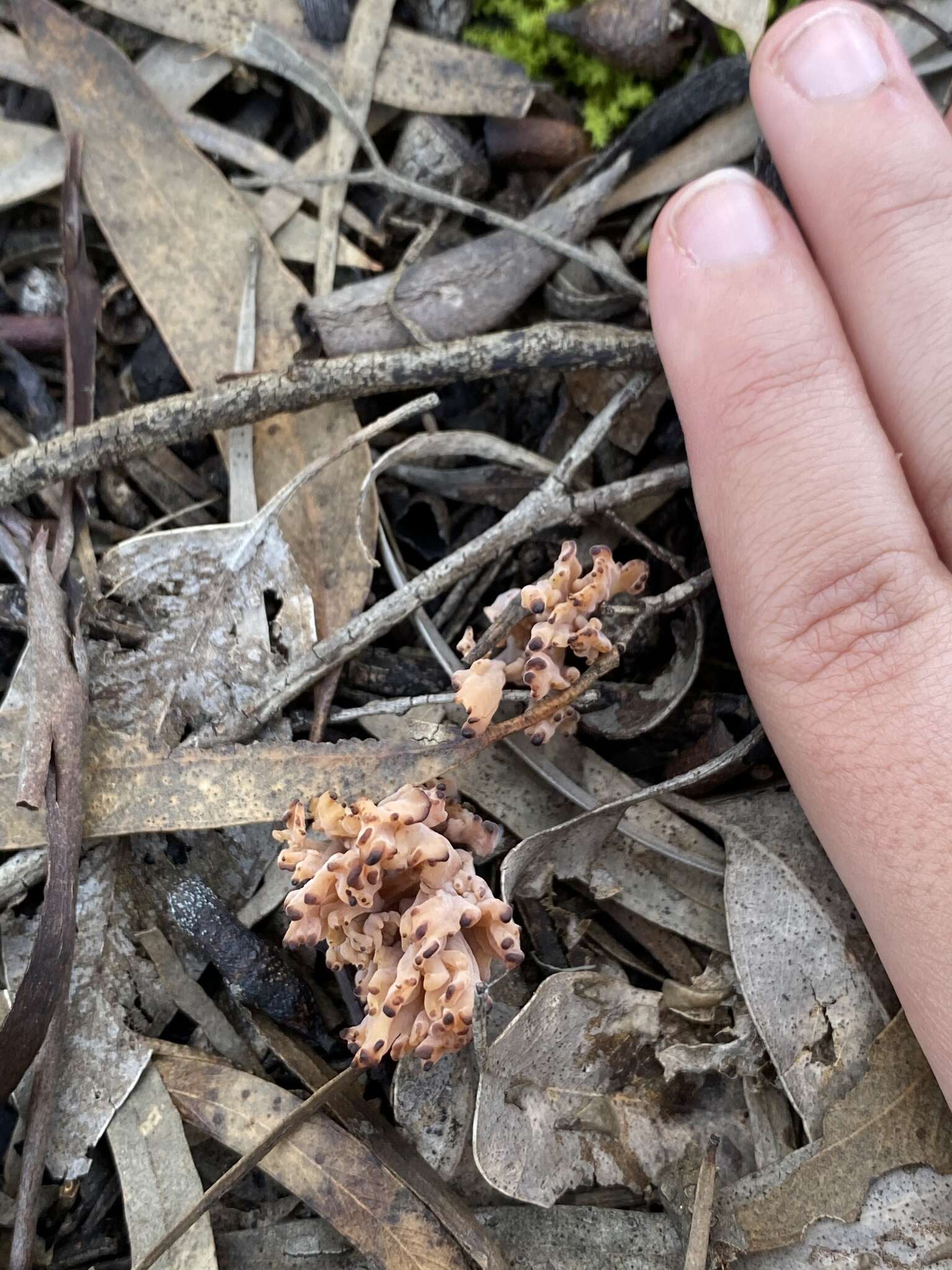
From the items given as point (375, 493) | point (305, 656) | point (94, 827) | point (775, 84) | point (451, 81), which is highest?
point (451, 81)

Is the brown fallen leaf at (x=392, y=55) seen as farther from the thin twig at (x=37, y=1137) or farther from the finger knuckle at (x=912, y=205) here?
the thin twig at (x=37, y=1137)

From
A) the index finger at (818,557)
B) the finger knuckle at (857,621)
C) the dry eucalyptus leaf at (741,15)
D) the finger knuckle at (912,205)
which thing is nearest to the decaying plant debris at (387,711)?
the dry eucalyptus leaf at (741,15)

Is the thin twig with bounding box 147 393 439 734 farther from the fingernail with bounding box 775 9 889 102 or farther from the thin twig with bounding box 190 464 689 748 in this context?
the fingernail with bounding box 775 9 889 102

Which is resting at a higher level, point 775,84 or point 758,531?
point 775,84

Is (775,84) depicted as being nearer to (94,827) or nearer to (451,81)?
(451,81)

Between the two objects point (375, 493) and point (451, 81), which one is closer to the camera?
point (375, 493)

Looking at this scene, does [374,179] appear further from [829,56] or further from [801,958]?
[801,958]

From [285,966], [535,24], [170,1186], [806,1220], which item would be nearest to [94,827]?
[285,966]
